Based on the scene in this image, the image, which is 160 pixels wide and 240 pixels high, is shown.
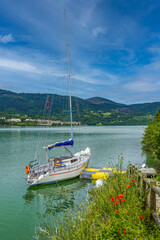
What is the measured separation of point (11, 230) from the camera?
11.2m

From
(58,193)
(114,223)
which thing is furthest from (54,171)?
(114,223)

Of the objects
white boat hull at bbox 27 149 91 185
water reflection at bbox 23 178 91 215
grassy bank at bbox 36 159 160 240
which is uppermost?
grassy bank at bbox 36 159 160 240

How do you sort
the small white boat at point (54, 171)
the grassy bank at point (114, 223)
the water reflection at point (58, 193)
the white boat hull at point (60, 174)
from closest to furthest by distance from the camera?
the grassy bank at point (114, 223) → the water reflection at point (58, 193) → the white boat hull at point (60, 174) → the small white boat at point (54, 171)

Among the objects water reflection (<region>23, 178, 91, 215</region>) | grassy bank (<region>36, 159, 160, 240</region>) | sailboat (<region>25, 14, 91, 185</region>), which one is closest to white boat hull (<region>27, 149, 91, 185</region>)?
sailboat (<region>25, 14, 91, 185</region>)

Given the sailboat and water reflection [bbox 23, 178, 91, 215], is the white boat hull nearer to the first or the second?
the sailboat

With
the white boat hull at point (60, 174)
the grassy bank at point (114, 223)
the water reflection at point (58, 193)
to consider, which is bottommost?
the water reflection at point (58, 193)

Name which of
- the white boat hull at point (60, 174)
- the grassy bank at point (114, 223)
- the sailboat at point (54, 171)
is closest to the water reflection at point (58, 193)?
the white boat hull at point (60, 174)

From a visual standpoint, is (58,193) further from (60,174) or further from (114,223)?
(114,223)

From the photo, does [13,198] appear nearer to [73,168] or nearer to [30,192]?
[30,192]

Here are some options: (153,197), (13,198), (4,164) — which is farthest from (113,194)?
(4,164)

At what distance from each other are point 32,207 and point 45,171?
5333mm

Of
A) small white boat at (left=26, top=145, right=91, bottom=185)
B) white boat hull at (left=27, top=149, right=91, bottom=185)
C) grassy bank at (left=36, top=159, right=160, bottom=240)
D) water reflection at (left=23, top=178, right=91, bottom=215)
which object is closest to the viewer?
grassy bank at (left=36, top=159, right=160, bottom=240)

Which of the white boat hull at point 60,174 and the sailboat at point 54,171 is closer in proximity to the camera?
the white boat hull at point 60,174

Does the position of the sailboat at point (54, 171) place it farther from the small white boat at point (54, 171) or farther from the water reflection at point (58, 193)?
the water reflection at point (58, 193)
